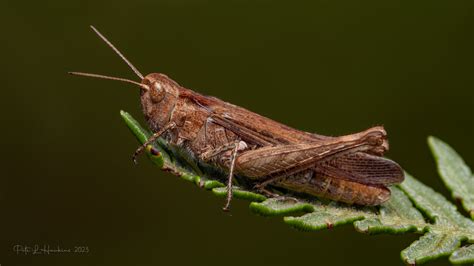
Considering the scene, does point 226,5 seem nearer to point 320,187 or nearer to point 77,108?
point 77,108

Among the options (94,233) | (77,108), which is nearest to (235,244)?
(94,233)

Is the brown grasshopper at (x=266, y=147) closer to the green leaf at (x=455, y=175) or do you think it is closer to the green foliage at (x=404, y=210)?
the green foliage at (x=404, y=210)

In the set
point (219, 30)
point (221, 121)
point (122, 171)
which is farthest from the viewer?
point (219, 30)

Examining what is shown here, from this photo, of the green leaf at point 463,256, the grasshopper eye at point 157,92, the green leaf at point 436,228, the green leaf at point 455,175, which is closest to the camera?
the green leaf at point 463,256

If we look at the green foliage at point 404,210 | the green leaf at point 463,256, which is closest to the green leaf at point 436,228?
the green foliage at point 404,210

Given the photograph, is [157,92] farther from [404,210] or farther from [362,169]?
[404,210]

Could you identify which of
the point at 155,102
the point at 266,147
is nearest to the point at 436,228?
the point at 266,147

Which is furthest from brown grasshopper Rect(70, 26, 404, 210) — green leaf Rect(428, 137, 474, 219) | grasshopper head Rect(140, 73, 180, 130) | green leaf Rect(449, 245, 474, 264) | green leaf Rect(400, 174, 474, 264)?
green leaf Rect(449, 245, 474, 264)
